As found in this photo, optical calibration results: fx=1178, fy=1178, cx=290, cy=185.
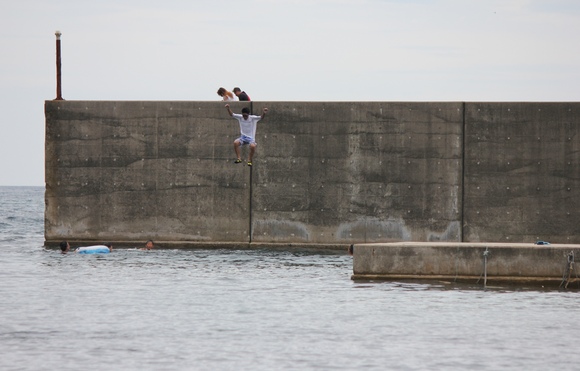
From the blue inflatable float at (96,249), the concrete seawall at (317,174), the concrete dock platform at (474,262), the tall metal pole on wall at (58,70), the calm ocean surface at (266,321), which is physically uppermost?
the tall metal pole on wall at (58,70)

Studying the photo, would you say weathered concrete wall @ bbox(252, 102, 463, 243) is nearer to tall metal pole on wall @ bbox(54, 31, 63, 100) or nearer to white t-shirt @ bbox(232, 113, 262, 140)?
white t-shirt @ bbox(232, 113, 262, 140)

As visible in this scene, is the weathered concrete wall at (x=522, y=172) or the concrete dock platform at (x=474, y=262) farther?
the weathered concrete wall at (x=522, y=172)

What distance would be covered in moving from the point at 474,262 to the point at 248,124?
7.20m

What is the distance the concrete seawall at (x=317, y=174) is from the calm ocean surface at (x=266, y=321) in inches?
97.1

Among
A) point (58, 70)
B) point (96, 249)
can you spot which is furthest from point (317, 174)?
point (58, 70)

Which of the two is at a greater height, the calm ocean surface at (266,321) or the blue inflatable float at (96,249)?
the blue inflatable float at (96,249)

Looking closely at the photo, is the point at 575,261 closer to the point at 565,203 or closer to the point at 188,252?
the point at 565,203

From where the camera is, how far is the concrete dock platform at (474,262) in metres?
19.1

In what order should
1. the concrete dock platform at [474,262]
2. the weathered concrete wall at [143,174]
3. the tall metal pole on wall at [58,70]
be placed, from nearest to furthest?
the concrete dock platform at [474,262]
the weathered concrete wall at [143,174]
the tall metal pole on wall at [58,70]

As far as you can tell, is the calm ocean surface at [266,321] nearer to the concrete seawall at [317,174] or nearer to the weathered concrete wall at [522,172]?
the concrete seawall at [317,174]

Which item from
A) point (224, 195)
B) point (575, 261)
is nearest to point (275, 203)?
Answer: point (224, 195)

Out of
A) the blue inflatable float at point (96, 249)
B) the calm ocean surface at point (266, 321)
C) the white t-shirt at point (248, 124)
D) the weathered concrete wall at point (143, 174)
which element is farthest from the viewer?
the weathered concrete wall at point (143, 174)

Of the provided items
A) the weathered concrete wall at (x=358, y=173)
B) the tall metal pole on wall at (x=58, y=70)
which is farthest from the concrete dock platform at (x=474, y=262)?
the tall metal pole on wall at (x=58, y=70)

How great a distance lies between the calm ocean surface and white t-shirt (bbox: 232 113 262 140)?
9.59 ft
